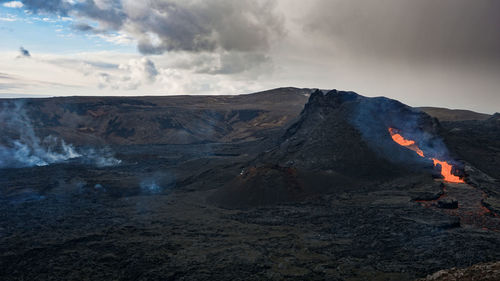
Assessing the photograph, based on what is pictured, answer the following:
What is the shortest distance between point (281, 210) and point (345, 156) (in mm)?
11806

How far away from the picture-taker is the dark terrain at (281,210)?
57.9 ft

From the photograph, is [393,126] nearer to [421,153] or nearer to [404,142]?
[404,142]

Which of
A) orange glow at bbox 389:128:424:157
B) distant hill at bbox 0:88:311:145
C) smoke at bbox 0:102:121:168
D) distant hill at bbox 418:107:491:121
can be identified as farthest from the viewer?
distant hill at bbox 418:107:491:121

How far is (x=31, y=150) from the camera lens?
6069 cm

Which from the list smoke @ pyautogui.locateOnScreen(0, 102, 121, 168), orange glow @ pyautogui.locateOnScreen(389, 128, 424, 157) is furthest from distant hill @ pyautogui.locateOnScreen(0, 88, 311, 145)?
orange glow @ pyautogui.locateOnScreen(389, 128, 424, 157)

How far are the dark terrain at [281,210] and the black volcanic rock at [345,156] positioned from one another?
14cm

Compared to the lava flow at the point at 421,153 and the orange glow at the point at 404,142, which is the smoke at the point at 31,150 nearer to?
the orange glow at the point at 404,142

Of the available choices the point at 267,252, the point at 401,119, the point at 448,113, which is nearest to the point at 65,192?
the point at 267,252

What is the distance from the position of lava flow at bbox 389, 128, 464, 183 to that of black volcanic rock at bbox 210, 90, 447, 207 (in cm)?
66

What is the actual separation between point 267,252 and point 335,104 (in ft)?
128

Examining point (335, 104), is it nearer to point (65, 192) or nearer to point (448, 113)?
point (65, 192)

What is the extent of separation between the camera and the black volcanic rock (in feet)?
105

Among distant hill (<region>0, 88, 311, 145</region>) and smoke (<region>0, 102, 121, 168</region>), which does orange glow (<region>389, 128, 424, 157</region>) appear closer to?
smoke (<region>0, 102, 121, 168</region>)

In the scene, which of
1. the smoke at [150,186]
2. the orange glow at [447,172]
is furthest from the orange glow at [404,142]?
the smoke at [150,186]
